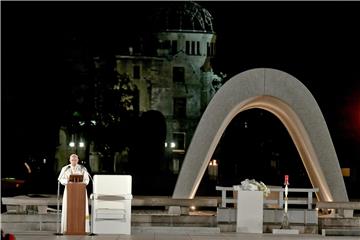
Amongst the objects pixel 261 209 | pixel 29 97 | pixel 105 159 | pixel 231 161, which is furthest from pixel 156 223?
pixel 105 159

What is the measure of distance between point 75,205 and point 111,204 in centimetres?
77

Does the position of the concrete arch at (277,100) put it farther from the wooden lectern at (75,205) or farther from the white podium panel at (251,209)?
the wooden lectern at (75,205)

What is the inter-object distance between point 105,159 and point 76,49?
936cm

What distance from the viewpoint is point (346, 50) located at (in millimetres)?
65125

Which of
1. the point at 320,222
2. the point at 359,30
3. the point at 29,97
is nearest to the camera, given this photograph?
the point at 320,222

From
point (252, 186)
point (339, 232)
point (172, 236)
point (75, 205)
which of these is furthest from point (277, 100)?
point (75, 205)

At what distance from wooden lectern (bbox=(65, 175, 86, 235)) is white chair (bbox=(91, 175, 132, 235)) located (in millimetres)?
275

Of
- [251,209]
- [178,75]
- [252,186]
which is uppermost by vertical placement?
[178,75]

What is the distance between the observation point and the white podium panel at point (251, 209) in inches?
723

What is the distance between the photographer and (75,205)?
1662 centimetres

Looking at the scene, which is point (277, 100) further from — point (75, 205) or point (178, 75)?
point (178, 75)

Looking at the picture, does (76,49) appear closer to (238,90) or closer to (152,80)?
(152,80)

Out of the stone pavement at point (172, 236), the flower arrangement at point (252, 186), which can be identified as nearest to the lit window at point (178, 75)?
the flower arrangement at point (252, 186)

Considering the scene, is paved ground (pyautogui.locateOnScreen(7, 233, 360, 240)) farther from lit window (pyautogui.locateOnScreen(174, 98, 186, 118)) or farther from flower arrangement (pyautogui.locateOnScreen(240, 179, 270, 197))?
lit window (pyautogui.locateOnScreen(174, 98, 186, 118))
